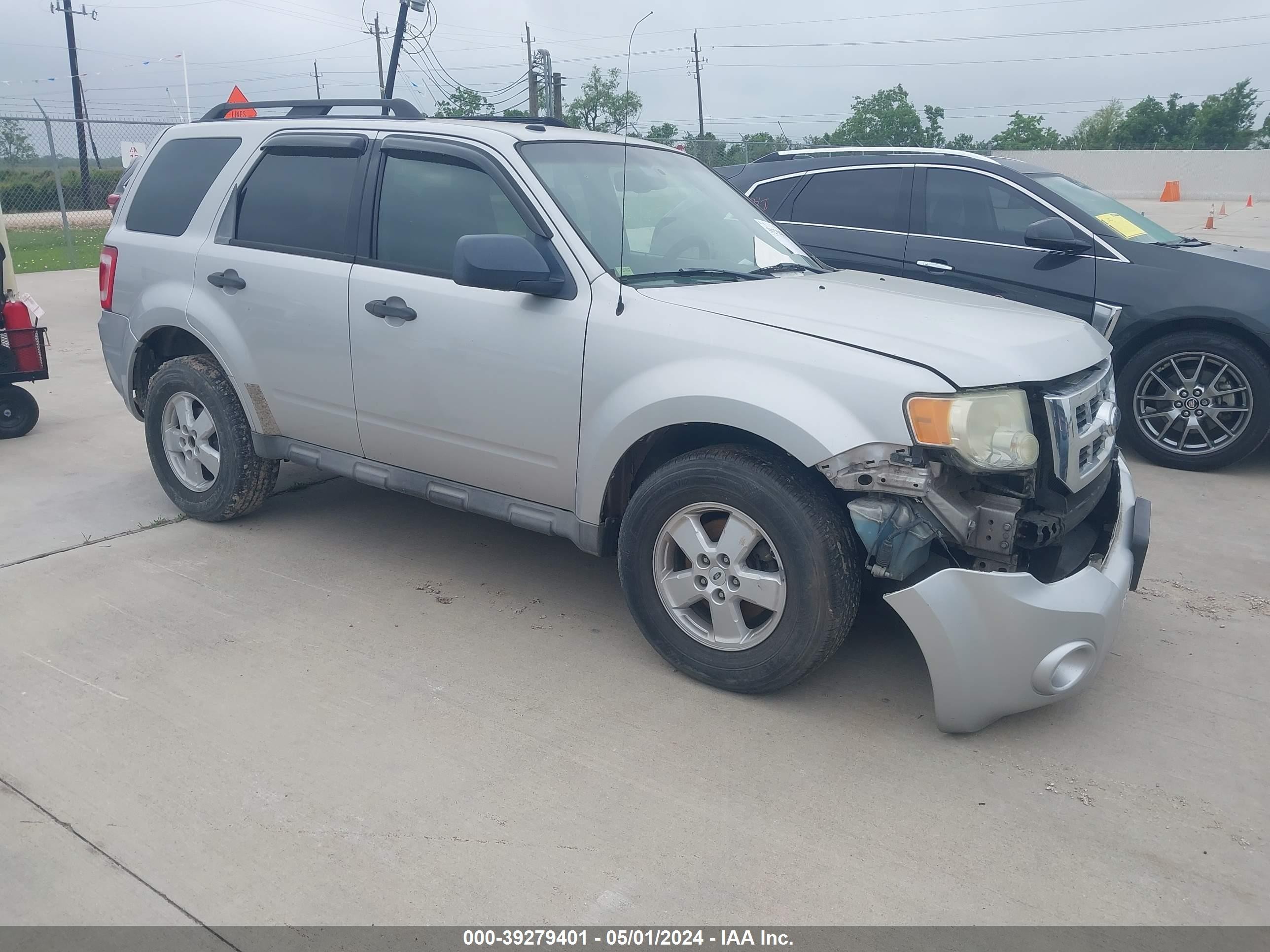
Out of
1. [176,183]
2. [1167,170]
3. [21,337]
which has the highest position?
[1167,170]

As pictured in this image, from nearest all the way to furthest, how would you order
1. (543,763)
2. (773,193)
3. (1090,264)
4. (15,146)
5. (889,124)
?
(543,763), (1090,264), (773,193), (15,146), (889,124)

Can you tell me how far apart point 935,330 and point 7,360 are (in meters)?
6.15

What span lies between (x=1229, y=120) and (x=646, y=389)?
2489 inches

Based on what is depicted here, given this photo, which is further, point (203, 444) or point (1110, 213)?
point (1110, 213)

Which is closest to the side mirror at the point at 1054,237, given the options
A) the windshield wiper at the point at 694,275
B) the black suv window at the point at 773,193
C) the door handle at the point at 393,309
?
the black suv window at the point at 773,193

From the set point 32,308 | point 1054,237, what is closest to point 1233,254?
A: point 1054,237

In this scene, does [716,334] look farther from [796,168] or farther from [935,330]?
[796,168]

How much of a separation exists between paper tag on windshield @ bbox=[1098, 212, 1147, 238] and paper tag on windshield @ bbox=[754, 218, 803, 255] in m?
2.90

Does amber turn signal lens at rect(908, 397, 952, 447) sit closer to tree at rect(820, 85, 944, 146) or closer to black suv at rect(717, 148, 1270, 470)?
black suv at rect(717, 148, 1270, 470)

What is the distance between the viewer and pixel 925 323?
139 inches

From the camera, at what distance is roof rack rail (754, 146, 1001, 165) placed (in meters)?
6.95

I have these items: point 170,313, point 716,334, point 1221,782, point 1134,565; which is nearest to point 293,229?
point 170,313

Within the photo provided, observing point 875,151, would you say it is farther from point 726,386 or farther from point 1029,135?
point 1029,135

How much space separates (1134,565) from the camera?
3.61 meters
